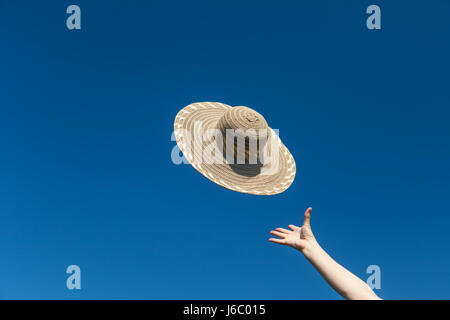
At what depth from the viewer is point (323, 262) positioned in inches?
110

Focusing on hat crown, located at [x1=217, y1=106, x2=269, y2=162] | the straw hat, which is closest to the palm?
the straw hat

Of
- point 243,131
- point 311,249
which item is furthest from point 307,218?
point 243,131

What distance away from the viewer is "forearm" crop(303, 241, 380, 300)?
97.3 inches

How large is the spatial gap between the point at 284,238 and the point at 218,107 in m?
3.97

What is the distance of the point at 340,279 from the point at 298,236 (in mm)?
706

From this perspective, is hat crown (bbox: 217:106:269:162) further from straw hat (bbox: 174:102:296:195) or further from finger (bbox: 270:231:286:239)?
finger (bbox: 270:231:286:239)

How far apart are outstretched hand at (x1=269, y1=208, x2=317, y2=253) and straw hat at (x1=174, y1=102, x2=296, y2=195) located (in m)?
1.94

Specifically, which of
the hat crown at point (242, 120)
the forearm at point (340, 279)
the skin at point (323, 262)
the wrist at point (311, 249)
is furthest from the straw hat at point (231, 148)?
the forearm at point (340, 279)

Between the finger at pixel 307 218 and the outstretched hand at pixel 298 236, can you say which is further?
the finger at pixel 307 218

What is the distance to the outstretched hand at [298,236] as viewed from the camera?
3.11 meters

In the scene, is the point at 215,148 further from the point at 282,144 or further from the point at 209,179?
the point at 282,144

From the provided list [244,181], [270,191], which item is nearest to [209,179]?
[244,181]

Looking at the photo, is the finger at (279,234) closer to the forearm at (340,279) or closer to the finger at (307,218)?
the finger at (307,218)

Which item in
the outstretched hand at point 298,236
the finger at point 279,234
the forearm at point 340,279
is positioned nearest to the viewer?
the forearm at point 340,279
